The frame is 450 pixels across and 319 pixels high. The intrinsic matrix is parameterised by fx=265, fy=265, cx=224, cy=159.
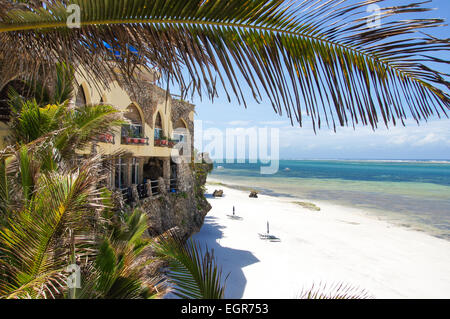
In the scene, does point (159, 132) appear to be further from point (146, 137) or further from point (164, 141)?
point (146, 137)

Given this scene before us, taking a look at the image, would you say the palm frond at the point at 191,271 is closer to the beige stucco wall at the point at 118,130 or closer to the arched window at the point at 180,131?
the beige stucco wall at the point at 118,130

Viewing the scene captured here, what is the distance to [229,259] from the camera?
13492 millimetres

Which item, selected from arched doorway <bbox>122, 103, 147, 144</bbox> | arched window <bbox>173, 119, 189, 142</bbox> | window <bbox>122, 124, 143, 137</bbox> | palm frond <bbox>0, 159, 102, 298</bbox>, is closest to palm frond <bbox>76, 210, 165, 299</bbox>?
palm frond <bbox>0, 159, 102, 298</bbox>

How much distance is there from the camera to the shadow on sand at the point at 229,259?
10.8 meters

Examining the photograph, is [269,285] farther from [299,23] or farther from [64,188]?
[299,23]

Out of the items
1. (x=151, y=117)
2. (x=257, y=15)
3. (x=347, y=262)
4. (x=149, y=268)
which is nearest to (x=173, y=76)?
(x=257, y=15)

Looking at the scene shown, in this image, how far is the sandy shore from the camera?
464 inches

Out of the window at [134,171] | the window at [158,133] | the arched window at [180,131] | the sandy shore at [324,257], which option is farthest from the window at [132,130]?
the sandy shore at [324,257]

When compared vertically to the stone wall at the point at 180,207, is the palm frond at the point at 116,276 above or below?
above

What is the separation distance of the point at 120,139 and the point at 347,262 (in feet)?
45.5

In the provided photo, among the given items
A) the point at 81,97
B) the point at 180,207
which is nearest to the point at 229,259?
the point at 180,207

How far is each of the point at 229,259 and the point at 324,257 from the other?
594 cm

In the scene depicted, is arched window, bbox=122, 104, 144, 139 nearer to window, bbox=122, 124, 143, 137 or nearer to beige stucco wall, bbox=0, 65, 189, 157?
window, bbox=122, 124, 143, 137

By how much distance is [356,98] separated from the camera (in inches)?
65.7
